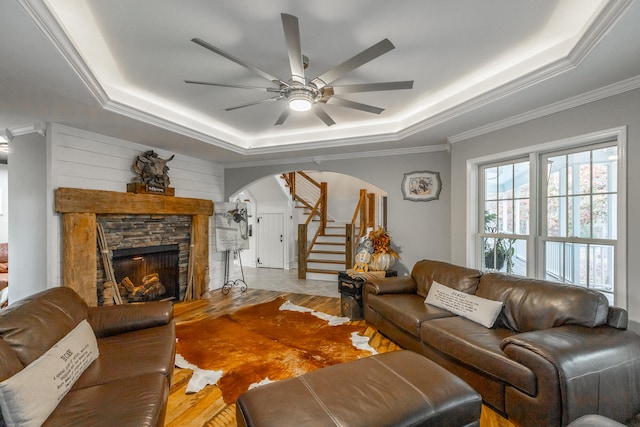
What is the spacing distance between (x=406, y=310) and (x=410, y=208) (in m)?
1.96

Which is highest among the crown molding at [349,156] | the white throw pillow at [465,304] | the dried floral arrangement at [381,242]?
the crown molding at [349,156]

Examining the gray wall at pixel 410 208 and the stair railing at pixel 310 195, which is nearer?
the gray wall at pixel 410 208

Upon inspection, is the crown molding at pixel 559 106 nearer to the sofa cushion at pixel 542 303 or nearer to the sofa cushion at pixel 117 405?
the sofa cushion at pixel 542 303

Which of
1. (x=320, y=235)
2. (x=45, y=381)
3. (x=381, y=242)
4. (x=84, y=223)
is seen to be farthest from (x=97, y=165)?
(x=320, y=235)

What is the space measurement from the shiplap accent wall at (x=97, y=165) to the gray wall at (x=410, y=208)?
242 centimetres

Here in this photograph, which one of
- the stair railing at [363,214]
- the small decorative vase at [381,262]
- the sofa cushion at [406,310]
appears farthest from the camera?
the stair railing at [363,214]

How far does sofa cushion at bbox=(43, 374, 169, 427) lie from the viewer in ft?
4.25

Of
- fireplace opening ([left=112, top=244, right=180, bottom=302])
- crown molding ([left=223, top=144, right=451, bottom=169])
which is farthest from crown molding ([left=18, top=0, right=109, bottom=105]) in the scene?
crown molding ([left=223, top=144, right=451, bottom=169])

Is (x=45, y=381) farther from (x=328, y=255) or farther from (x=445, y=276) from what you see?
(x=328, y=255)

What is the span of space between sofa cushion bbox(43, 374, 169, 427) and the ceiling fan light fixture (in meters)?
2.00

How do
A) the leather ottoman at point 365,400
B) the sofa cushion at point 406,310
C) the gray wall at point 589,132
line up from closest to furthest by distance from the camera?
the leather ottoman at point 365,400
the gray wall at point 589,132
the sofa cushion at point 406,310

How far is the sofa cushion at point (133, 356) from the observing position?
169 centimetres

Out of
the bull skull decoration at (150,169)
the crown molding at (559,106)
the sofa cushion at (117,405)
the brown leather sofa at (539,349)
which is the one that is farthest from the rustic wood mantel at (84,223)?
the crown molding at (559,106)

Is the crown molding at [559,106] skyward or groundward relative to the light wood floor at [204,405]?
skyward
